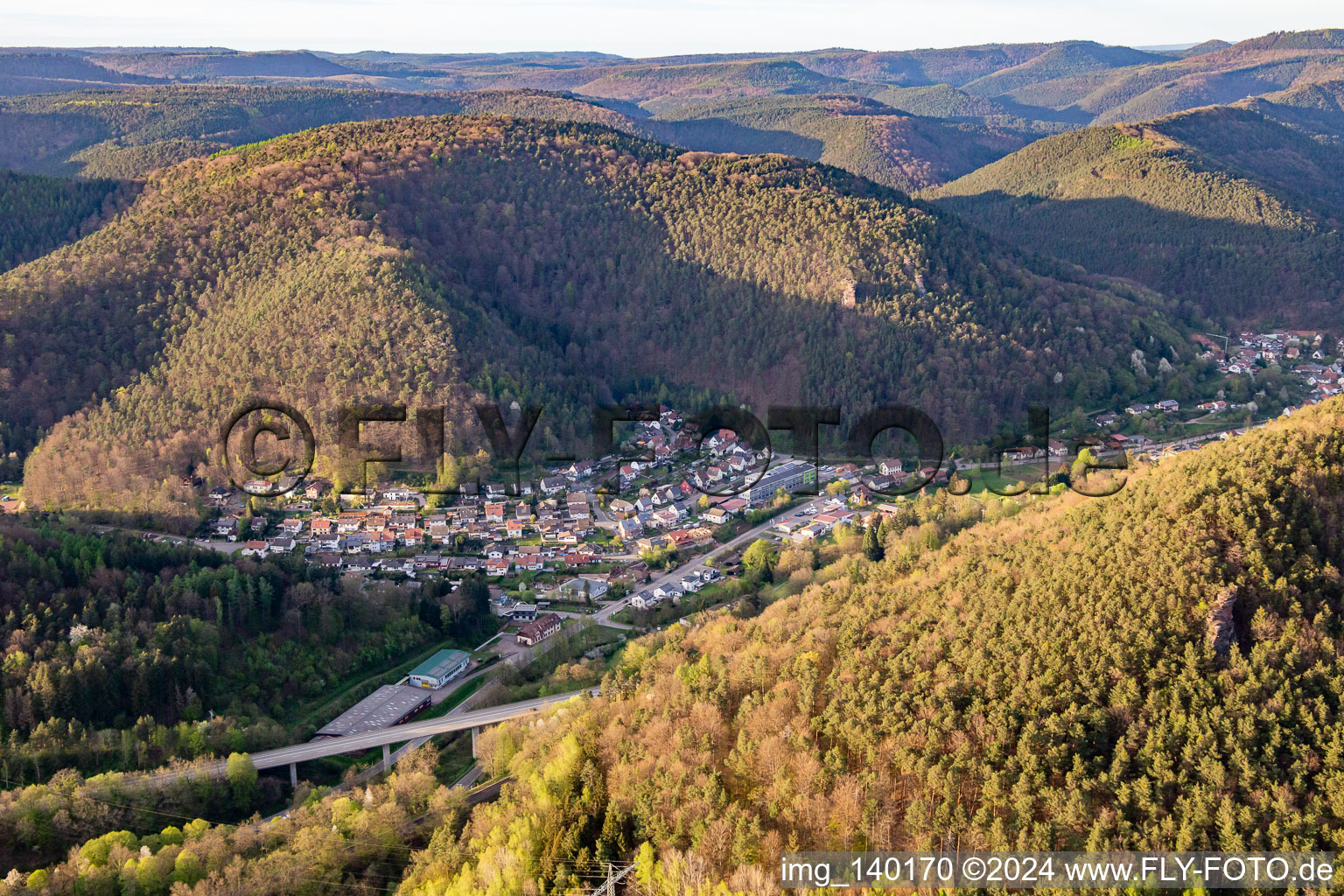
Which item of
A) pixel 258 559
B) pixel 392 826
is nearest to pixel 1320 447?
pixel 392 826

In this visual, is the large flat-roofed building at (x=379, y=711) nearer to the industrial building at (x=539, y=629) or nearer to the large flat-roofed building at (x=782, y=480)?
the industrial building at (x=539, y=629)

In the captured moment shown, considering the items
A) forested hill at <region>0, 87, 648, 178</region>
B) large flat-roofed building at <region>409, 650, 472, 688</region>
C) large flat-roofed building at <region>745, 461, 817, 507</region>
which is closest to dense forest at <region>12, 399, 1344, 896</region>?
large flat-roofed building at <region>409, 650, 472, 688</region>

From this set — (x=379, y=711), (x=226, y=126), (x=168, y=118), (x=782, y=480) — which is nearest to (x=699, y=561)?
(x=782, y=480)

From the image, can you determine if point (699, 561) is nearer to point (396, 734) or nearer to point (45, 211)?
point (396, 734)

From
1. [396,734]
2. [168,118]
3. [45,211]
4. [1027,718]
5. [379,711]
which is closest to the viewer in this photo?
[1027,718]

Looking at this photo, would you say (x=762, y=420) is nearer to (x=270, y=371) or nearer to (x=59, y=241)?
(x=270, y=371)

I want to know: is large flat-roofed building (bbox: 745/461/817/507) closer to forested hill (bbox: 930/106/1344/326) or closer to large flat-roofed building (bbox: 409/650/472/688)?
large flat-roofed building (bbox: 409/650/472/688)
